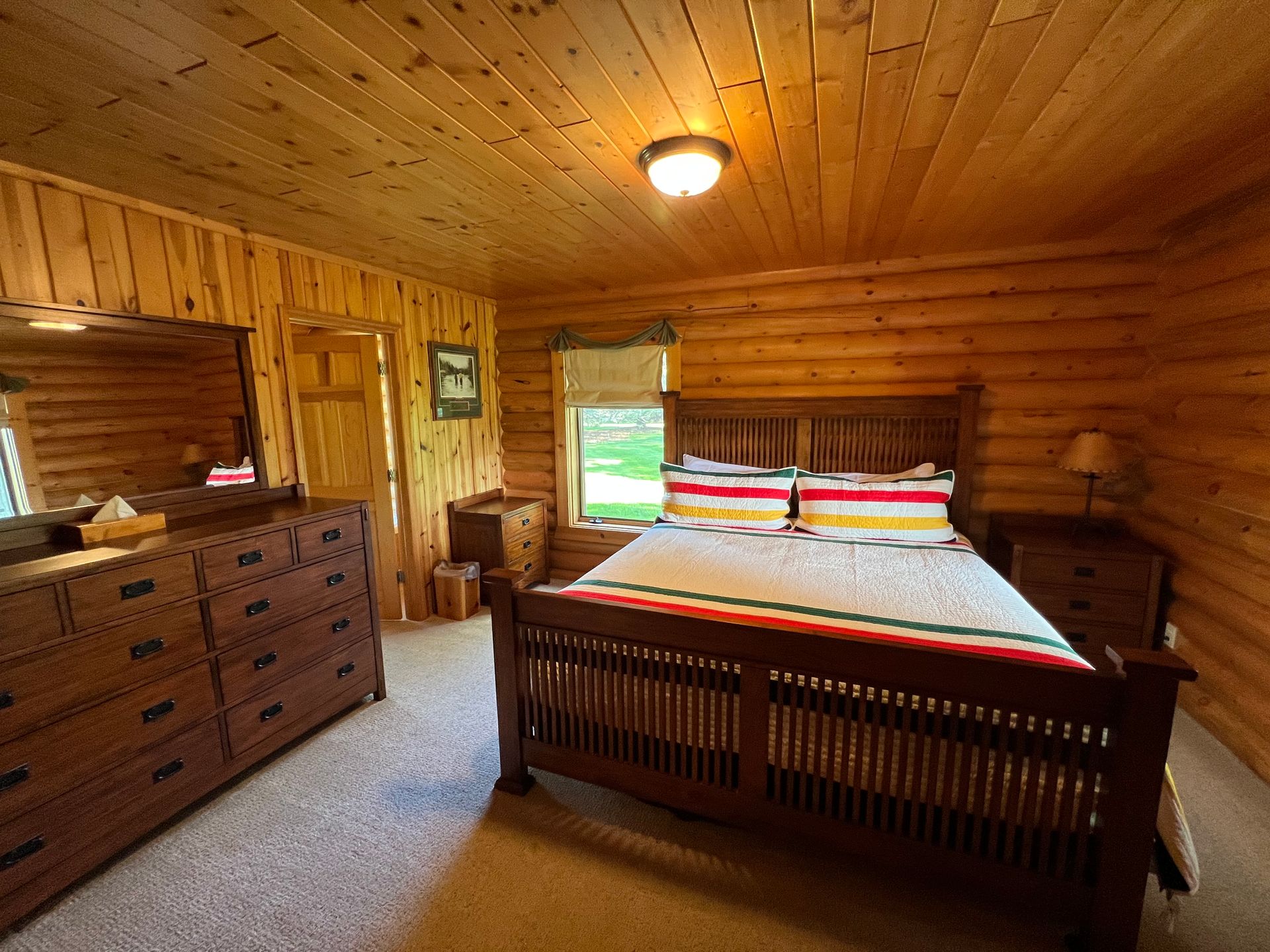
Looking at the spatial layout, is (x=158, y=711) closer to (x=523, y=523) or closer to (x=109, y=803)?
(x=109, y=803)

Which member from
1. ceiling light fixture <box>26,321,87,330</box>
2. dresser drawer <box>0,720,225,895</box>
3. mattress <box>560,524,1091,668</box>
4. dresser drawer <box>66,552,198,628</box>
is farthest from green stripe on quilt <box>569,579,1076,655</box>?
ceiling light fixture <box>26,321,87,330</box>

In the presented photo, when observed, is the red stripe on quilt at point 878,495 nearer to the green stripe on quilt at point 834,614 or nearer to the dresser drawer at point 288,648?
the green stripe on quilt at point 834,614

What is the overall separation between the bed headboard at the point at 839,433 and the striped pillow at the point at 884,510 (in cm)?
23

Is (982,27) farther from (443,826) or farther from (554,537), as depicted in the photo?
(554,537)

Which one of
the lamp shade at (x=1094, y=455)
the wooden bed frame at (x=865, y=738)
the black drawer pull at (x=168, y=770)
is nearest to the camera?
the wooden bed frame at (x=865, y=738)

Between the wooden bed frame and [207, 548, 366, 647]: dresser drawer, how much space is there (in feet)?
3.21

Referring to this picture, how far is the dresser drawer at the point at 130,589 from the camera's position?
5.17 feet

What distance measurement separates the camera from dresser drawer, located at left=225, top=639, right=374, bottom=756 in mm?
2041

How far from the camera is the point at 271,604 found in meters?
2.13

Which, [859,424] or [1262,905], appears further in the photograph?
[859,424]

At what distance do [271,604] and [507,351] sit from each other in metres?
2.69

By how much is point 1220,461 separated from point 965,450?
103cm

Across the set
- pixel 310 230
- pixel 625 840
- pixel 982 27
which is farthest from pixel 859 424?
pixel 310 230

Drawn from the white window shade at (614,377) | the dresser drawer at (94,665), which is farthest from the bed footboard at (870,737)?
the white window shade at (614,377)
